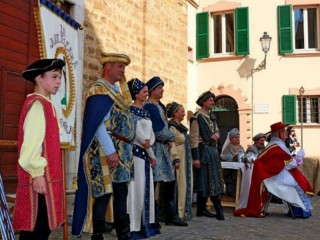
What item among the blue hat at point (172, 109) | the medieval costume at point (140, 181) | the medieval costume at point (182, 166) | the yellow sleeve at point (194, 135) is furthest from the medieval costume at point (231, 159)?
the medieval costume at point (140, 181)

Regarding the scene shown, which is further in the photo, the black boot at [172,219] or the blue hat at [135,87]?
the black boot at [172,219]

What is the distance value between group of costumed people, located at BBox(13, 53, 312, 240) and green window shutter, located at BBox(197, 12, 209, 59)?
8732mm

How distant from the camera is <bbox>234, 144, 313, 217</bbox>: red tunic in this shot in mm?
6996

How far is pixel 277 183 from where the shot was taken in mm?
7020

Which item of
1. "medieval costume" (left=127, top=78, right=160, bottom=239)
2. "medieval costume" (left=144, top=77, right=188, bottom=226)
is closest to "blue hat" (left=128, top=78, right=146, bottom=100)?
"medieval costume" (left=127, top=78, right=160, bottom=239)

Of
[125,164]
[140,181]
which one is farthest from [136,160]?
[125,164]

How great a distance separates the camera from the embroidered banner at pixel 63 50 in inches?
154

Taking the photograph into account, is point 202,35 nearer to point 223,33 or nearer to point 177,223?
point 223,33

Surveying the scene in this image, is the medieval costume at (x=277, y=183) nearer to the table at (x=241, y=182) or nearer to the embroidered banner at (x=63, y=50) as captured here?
the table at (x=241, y=182)

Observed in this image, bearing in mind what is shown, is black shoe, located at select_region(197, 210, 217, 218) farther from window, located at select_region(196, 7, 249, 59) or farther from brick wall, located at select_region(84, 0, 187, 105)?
window, located at select_region(196, 7, 249, 59)

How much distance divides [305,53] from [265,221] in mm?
9635

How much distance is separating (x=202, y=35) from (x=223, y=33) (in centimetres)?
82

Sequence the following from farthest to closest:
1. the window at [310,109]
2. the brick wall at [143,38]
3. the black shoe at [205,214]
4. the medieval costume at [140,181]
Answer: the window at [310,109] → the brick wall at [143,38] → the black shoe at [205,214] → the medieval costume at [140,181]

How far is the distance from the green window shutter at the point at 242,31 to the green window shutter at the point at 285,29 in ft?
3.75
